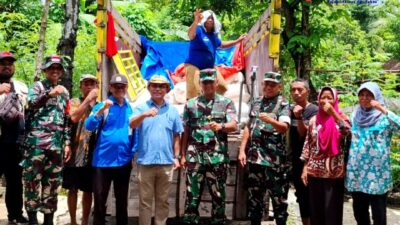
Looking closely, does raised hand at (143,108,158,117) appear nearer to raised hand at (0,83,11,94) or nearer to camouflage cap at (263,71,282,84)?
camouflage cap at (263,71,282,84)

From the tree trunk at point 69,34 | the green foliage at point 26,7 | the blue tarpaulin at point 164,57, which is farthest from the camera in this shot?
the green foliage at point 26,7

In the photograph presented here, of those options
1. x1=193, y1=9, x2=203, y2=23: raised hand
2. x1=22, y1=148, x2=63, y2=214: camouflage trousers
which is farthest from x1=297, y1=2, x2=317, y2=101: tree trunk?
x1=22, y1=148, x2=63, y2=214: camouflage trousers

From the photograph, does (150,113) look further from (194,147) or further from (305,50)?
(305,50)

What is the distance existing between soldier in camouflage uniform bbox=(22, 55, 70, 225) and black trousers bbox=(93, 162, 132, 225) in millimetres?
435

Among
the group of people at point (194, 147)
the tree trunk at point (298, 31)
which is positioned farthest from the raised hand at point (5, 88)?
the tree trunk at point (298, 31)

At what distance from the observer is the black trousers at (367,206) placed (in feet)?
13.0

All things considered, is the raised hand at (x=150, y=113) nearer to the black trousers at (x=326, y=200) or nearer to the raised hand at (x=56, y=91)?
the raised hand at (x=56, y=91)

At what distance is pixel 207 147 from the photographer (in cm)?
438

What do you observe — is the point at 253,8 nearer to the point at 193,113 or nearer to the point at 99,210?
the point at 193,113

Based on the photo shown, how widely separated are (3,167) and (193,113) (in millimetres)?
2004

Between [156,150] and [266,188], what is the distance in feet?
3.68

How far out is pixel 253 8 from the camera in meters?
8.04

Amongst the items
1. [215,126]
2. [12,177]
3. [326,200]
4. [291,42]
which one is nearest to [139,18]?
[291,42]

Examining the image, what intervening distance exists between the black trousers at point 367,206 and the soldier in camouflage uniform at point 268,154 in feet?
2.24
